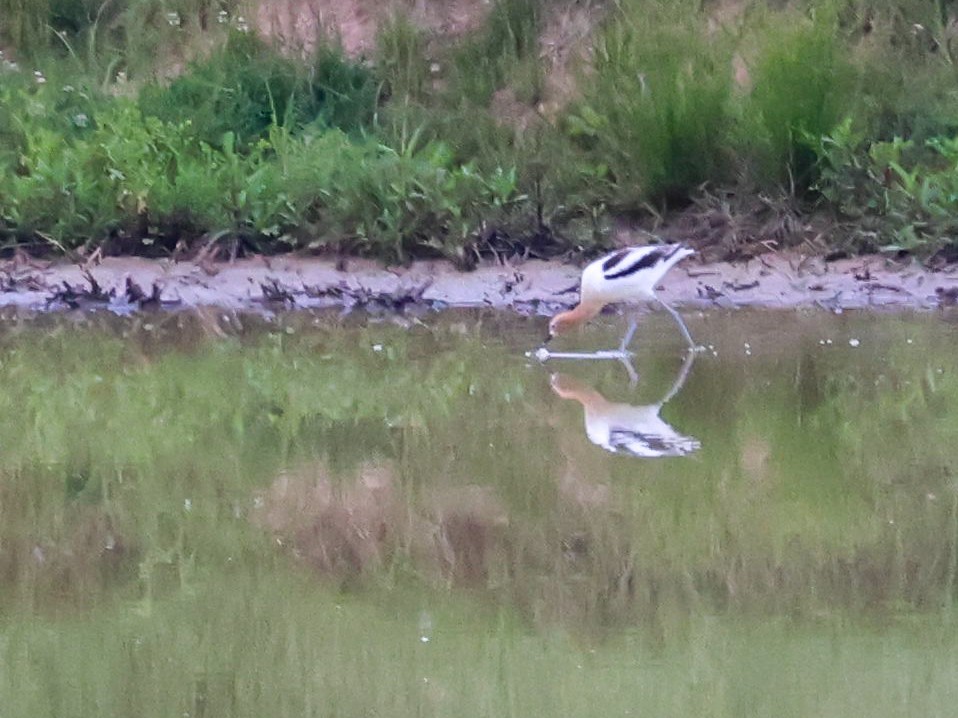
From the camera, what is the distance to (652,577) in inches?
195

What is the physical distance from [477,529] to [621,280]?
3.40m

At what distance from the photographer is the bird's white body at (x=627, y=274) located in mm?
8688

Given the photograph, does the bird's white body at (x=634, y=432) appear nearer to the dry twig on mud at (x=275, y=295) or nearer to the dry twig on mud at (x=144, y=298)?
the dry twig on mud at (x=275, y=295)

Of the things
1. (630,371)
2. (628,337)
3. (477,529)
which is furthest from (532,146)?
(477,529)

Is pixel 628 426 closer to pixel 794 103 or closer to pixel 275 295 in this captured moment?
pixel 275 295

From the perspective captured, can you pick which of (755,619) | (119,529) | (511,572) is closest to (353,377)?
(119,529)

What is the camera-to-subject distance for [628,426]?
6.80 meters

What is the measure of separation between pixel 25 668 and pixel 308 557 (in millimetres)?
1134

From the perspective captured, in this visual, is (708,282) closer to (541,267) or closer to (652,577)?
(541,267)

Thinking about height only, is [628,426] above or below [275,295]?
above

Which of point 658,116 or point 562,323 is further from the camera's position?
point 658,116

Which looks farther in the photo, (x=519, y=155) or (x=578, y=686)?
(x=519, y=155)

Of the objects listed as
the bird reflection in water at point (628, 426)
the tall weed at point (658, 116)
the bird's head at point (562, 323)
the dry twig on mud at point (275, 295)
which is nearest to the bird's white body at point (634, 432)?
the bird reflection in water at point (628, 426)

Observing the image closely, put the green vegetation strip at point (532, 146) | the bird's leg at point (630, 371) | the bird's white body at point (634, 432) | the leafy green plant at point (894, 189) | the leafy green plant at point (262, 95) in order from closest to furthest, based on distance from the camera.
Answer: the bird's white body at point (634, 432) < the bird's leg at point (630, 371) < the leafy green plant at point (894, 189) < the green vegetation strip at point (532, 146) < the leafy green plant at point (262, 95)
